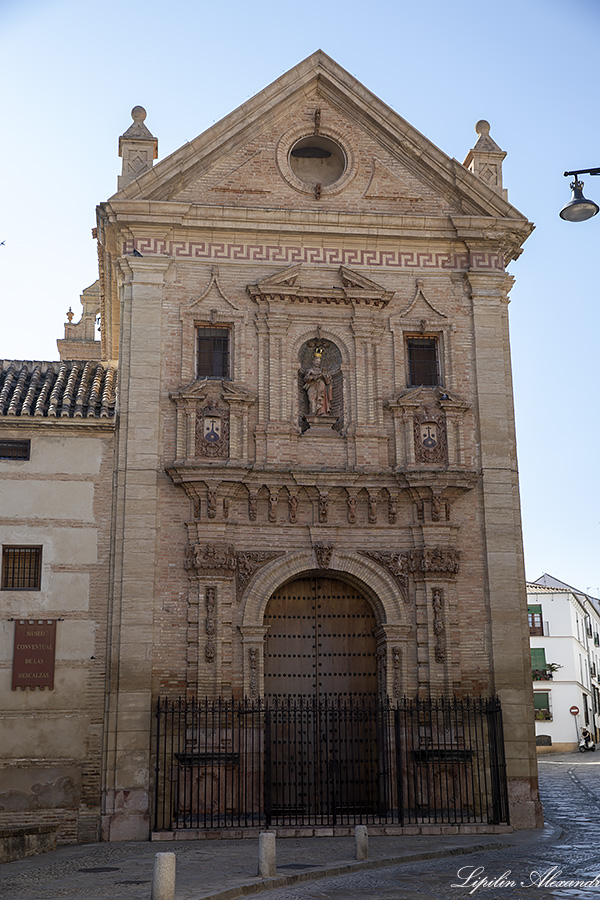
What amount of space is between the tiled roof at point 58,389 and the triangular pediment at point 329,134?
3.77 metres

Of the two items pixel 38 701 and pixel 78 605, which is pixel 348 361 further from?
pixel 38 701

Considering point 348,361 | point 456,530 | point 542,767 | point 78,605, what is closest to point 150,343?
point 348,361

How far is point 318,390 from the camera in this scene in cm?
1927

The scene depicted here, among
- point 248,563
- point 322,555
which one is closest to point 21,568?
point 248,563

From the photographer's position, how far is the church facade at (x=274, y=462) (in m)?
17.3

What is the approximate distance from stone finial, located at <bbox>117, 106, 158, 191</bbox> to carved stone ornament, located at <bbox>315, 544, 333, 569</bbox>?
8000mm

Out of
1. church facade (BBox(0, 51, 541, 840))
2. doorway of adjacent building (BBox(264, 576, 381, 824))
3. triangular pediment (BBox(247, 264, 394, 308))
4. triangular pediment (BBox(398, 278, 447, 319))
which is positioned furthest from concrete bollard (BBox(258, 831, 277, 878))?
triangular pediment (BBox(398, 278, 447, 319))

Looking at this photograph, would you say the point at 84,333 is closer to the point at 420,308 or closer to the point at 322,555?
the point at 420,308

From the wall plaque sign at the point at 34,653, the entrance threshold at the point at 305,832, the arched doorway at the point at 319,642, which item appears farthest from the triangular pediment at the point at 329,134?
the entrance threshold at the point at 305,832

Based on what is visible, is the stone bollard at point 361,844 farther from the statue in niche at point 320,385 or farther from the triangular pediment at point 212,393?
the triangular pediment at point 212,393

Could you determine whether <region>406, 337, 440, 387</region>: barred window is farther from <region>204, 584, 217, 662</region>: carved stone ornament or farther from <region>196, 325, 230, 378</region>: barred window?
<region>204, 584, 217, 662</region>: carved stone ornament

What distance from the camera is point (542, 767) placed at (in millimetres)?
37812

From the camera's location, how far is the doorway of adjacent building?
56.9ft

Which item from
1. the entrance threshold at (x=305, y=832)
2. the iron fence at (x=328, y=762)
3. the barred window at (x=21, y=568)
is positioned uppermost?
the barred window at (x=21, y=568)
